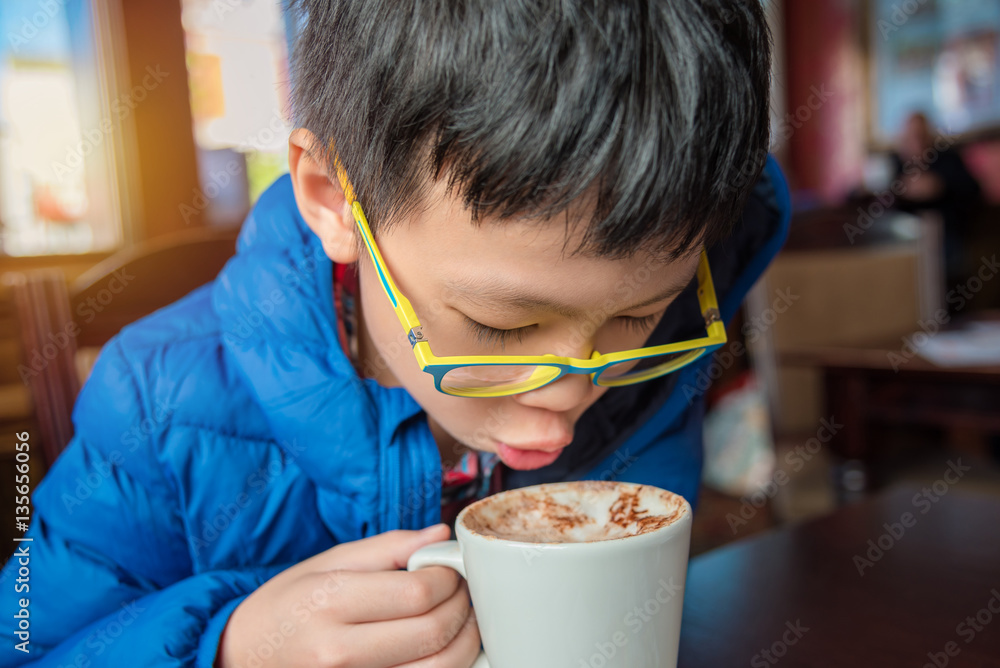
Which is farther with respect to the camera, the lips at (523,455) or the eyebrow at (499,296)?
the lips at (523,455)

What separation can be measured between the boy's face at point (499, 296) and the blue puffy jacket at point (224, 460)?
0.06m

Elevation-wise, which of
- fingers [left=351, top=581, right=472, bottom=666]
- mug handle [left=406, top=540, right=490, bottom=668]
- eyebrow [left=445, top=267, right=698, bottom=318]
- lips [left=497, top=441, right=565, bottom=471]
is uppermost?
eyebrow [left=445, top=267, right=698, bottom=318]

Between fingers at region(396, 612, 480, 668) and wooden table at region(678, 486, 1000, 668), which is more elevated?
fingers at region(396, 612, 480, 668)

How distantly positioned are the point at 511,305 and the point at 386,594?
194 mm

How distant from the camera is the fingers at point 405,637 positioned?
0.47 meters

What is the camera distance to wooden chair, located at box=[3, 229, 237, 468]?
79 centimetres

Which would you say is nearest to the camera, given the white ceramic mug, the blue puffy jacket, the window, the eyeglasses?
the white ceramic mug

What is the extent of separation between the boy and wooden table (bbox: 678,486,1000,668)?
0.57ft

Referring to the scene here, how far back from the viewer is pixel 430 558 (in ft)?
1.61

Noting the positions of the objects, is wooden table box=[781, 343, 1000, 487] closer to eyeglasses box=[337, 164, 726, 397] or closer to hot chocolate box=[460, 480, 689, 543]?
eyeglasses box=[337, 164, 726, 397]

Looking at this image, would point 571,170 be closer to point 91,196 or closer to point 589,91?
point 589,91

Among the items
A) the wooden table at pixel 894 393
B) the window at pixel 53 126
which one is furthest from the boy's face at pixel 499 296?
the window at pixel 53 126

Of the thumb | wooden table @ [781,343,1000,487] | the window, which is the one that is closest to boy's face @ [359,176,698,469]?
the thumb

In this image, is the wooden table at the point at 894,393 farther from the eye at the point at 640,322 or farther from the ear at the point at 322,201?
the ear at the point at 322,201
